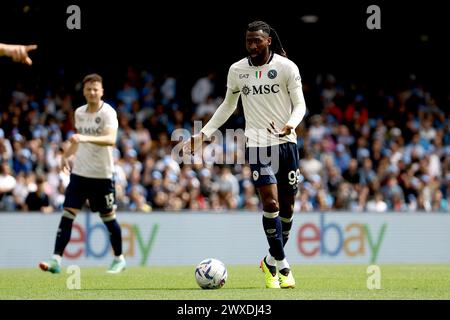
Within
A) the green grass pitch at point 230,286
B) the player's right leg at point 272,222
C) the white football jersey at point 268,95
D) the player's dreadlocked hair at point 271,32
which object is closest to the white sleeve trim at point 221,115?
the white football jersey at point 268,95

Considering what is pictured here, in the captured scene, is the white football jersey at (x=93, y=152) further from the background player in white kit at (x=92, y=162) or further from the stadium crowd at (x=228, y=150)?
the stadium crowd at (x=228, y=150)

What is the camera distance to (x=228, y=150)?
22766 millimetres

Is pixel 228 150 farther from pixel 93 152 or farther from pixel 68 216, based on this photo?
pixel 68 216

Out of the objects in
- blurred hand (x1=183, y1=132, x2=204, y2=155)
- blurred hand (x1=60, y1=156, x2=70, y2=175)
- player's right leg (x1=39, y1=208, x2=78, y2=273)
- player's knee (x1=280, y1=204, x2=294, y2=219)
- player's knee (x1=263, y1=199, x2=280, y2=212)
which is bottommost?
player's right leg (x1=39, y1=208, x2=78, y2=273)

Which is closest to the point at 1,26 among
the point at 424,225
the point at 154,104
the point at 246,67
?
the point at 154,104

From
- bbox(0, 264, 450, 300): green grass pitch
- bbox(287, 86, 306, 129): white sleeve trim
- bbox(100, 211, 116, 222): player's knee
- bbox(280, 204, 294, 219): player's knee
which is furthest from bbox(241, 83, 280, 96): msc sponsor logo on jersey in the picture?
bbox(100, 211, 116, 222): player's knee

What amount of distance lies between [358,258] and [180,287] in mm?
9855

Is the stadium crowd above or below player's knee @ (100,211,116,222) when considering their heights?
above

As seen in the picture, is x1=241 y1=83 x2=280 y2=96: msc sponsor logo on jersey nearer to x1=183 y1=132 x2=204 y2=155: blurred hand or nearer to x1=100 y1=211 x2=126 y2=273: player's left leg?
x1=183 y1=132 x2=204 y2=155: blurred hand

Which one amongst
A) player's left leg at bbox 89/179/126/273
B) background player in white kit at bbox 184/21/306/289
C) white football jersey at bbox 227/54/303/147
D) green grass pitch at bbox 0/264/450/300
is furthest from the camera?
player's left leg at bbox 89/179/126/273

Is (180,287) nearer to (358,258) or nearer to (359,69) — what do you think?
(358,258)

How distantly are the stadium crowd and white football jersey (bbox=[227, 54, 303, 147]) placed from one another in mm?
9153

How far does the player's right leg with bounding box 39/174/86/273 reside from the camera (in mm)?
13336

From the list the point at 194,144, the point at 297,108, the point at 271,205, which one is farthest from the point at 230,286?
the point at 297,108
